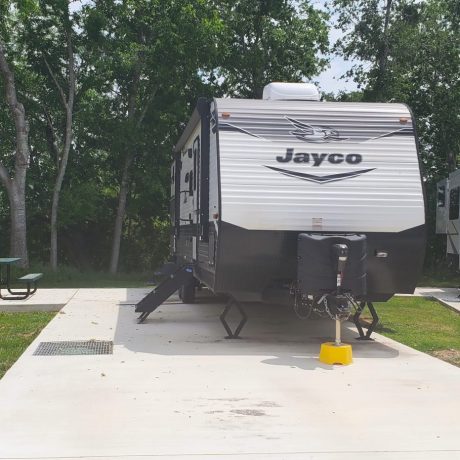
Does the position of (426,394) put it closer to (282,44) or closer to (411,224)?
(411,224)

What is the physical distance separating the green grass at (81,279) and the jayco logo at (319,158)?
916cm

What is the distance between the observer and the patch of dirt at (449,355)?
7.33 metres

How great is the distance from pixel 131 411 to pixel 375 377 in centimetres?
252

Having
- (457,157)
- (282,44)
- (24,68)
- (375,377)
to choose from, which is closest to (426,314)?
(375,377)

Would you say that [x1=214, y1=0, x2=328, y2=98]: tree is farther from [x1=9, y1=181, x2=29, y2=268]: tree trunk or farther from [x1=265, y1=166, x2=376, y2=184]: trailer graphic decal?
[x1=265, y1=166, x2=376, y2=184]: trailer graphic decal

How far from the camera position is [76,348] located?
755cm

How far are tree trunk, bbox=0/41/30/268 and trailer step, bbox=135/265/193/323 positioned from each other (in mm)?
9621

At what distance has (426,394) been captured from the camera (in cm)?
565

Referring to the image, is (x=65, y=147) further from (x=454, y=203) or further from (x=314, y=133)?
(x=314, y=133)

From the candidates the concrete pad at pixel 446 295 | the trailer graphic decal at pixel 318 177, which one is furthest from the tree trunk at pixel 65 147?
the trailer graphic decal at pixel 318 177

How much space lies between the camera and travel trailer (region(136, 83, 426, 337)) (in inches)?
281

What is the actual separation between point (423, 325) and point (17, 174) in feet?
40.8

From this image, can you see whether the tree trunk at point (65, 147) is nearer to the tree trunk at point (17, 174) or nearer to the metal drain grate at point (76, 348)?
the tree trunk at point (17, 174)

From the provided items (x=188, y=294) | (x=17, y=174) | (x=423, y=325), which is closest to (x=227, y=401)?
(x=423, y=325)
